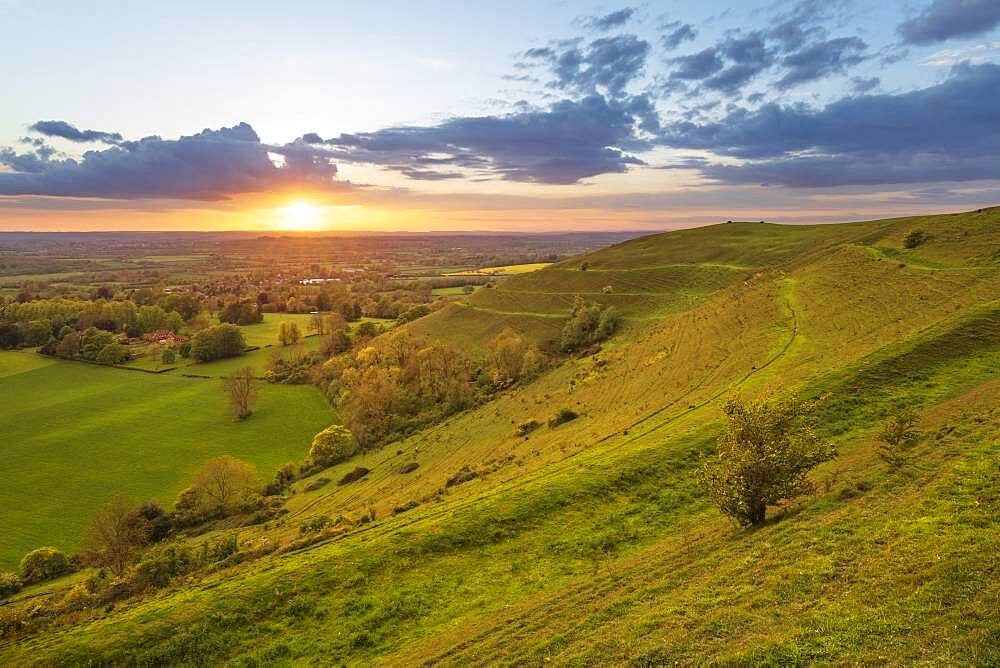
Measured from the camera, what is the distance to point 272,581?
24797mm

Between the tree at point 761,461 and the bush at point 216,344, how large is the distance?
5613 inches

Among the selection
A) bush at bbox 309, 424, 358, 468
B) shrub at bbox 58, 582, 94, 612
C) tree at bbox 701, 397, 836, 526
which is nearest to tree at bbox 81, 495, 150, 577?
shrub at bbox 58, 582, 94, 612

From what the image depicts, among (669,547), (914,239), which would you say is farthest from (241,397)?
(914,239)

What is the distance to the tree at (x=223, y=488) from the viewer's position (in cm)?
5841

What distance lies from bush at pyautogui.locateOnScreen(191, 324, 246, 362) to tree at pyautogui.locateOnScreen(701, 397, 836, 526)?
468ft

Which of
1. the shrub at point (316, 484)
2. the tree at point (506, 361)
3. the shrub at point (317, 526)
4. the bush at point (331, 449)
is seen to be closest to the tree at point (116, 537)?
the shrub at point (316, 484)

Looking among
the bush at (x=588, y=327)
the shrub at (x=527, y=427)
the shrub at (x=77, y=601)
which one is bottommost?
the shrub at (x=77, y=601)

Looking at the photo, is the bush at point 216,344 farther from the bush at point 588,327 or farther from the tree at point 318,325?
the bush at point 588,327

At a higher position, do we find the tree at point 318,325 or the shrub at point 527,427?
the shrub at point 527,427

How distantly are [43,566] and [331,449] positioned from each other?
30.9 metres

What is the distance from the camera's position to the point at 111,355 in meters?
133

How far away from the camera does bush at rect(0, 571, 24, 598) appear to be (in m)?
44.2

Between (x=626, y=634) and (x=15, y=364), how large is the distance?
174m

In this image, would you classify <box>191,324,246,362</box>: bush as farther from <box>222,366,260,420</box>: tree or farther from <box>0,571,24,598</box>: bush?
<box>0,571,24,598</box>: bush
